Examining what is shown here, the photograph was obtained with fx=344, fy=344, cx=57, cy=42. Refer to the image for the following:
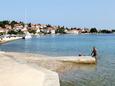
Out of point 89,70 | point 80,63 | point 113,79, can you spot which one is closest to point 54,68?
point 89,70

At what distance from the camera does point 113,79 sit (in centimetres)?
2527

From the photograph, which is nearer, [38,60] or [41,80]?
[41,80]

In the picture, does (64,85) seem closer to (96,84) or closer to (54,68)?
(96,84)

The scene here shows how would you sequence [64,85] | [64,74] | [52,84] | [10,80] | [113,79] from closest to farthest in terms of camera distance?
[10,80] < [52,84] < [64,85] < [113,79] < [64,74]

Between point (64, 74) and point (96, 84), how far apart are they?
5.73 m

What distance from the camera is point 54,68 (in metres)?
31.6

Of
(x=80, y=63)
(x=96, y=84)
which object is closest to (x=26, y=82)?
(x=96, y=84)

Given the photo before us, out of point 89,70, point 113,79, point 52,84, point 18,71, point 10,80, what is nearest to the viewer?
point 10,80

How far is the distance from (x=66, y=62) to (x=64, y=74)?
8.49 m

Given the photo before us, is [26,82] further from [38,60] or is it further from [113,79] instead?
[38,60]

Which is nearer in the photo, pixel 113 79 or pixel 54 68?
pixel 113 79

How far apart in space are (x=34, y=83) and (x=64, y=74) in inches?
384

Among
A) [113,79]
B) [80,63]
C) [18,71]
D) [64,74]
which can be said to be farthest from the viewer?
[80,63]

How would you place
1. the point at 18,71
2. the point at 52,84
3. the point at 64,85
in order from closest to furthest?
the point at 52,84 → the point at 18,71 → the point at 64,85
